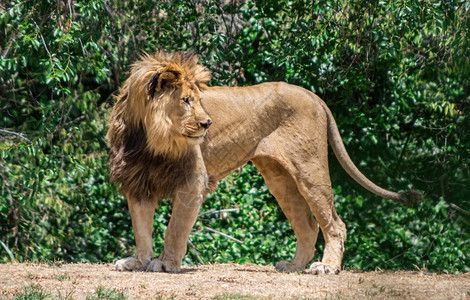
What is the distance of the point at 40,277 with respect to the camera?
4680mm

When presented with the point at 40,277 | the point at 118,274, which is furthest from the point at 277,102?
the point at 40,277

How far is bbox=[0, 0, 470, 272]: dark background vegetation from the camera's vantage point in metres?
7.29

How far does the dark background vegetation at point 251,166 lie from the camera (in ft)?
23.9

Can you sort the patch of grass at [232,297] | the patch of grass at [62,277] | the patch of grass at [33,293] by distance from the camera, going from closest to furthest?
the patch of grass at [33,293] → the patch of grass at [232,297] → the patch of grass at [62,277]

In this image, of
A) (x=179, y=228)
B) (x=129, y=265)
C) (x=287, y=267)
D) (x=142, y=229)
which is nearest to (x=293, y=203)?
(x=287, y=267)

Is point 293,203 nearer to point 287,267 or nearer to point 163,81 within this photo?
point 287,267

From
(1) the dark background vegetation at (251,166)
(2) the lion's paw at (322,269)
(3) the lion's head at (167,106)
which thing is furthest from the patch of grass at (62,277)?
(1) the dark background vegetation at (251,166)

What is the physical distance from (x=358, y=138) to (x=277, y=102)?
258 centimetres

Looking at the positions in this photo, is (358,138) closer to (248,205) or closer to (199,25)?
(248,205)

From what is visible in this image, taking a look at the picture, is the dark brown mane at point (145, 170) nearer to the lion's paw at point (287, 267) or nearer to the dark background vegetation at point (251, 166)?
the lion's paw at point (287, 267)

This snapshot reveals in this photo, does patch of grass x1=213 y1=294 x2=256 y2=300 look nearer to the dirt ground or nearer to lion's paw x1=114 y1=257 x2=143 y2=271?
the dirt ground

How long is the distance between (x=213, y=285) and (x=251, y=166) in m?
3.94

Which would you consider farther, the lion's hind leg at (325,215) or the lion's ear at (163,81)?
the lion's hind leg at (325,215)

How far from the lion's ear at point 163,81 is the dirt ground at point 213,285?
122 cm
